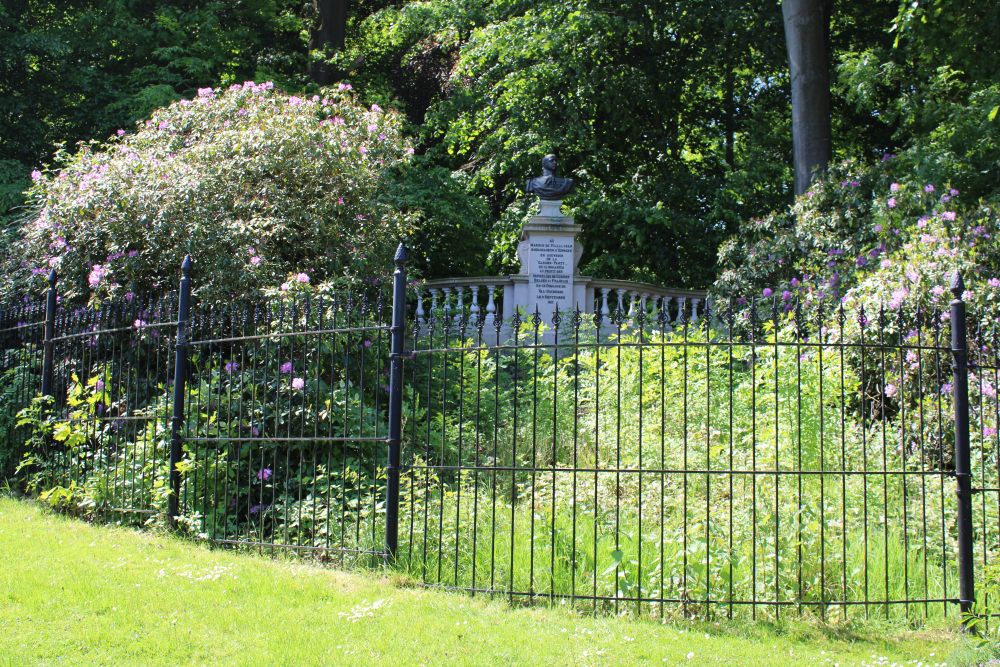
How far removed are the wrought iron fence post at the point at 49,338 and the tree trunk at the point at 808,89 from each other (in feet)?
34.5

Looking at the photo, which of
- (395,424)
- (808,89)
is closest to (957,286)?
(395,424)

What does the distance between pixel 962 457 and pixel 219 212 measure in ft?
23.1

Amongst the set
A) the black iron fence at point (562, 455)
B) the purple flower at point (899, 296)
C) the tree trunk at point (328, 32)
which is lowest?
the black iron fence at point (562, 455)

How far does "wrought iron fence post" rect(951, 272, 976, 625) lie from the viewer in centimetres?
501

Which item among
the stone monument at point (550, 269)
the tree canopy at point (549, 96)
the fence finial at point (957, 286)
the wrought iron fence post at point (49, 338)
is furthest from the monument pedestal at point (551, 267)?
the fence finial at point (957, 286)

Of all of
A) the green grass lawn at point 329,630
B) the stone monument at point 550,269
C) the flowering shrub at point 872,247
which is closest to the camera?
the green grass lawn at point 329,630

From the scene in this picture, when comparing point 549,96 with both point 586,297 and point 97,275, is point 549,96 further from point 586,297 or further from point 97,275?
point 97,275

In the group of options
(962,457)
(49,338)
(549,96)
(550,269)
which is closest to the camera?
(962,457)

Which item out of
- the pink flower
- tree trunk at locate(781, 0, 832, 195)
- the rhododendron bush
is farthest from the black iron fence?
tree trunk at locate(781, 0, 832, 195)

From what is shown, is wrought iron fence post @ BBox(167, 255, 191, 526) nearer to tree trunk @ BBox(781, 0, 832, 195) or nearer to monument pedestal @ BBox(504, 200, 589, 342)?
monument pedestal @ BBox(504, 200, 589, 342)

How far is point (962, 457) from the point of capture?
514cm

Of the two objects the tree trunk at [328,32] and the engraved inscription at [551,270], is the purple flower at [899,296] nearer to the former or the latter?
the engraved inscription at [551,270]

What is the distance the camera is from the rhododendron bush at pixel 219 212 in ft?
29.6

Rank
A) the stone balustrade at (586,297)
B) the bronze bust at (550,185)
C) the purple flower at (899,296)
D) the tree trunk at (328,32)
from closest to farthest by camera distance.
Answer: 1. the purple flower at (899,296)
2. the stone balustrade at (586,297)
3. the bronze bust at (550,185)
4. the tree trunk at (328,32)
